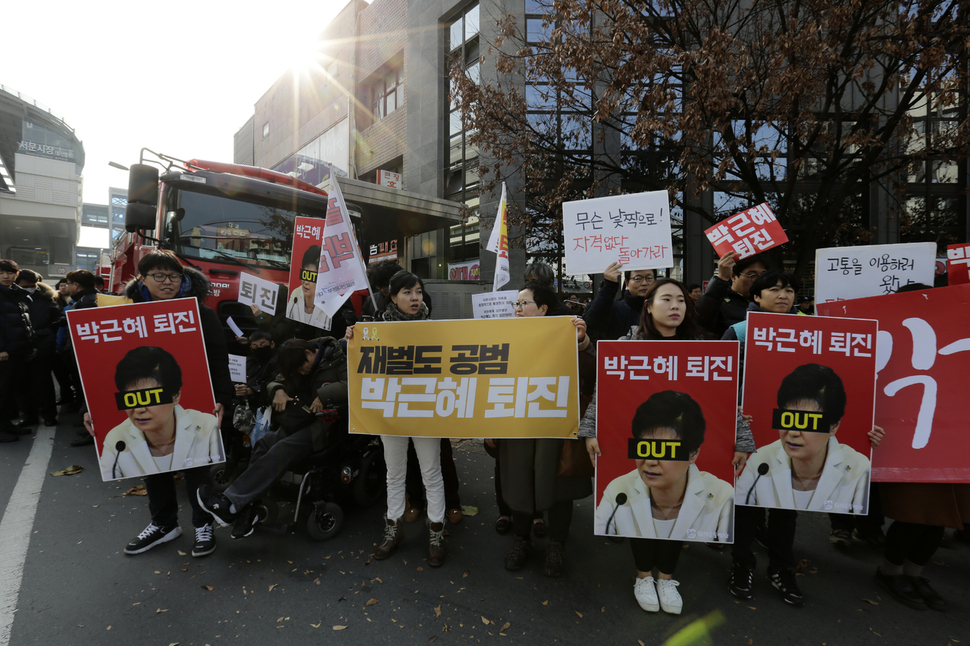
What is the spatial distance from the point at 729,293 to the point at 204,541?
4421 mm

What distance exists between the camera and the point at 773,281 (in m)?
3.15

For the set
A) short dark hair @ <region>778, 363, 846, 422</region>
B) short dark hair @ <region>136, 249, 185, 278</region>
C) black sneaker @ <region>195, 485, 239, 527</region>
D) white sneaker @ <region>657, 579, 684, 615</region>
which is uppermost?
short dark hair @ <region>136, 249, 185, 278</region>

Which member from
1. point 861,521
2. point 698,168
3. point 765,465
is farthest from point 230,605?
point 698,168

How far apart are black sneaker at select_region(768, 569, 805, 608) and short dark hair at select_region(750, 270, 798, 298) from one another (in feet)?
5.75

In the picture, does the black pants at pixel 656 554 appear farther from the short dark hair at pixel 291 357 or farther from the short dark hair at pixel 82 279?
the short dark hair at pixel 82 279

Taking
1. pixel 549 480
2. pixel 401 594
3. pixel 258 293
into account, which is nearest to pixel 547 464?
pixel 549 480

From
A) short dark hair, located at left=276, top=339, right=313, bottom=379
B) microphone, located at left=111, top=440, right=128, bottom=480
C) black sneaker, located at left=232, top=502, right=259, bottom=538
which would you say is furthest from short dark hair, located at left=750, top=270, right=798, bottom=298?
microphone, located at left=111, top=440, right=128, bottom=480

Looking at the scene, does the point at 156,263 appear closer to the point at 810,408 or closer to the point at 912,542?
the point at 810,408

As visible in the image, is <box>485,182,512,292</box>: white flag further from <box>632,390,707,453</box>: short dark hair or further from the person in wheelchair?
<box>632,390,707,453</box>: short dark hair

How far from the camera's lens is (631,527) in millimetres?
2682

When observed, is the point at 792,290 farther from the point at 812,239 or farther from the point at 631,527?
the point at 812,239

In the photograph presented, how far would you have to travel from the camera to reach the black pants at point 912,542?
109 inches

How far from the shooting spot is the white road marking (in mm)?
2758

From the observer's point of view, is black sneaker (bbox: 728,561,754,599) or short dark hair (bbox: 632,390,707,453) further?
black sneaker (bbox: 728,561,754,599)
